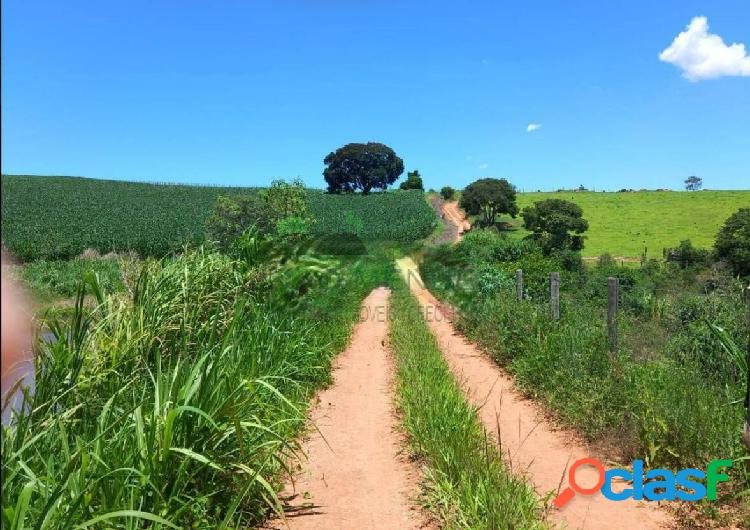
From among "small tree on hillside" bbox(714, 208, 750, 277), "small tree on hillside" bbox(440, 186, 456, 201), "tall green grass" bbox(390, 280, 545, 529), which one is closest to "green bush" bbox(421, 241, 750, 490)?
"tall green grass" bbox(390, 280, 545, 529)

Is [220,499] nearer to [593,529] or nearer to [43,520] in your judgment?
[43,520]

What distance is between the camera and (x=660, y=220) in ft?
168

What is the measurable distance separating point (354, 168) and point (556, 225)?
36.3 m

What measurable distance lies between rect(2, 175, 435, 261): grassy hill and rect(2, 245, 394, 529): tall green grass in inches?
593

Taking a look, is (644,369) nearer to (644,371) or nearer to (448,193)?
(644,371)

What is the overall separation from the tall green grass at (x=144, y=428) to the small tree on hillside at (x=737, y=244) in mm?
28221

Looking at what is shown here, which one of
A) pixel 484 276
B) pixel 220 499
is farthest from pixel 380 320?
pixel 220 499

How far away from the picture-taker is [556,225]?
39.7 meters

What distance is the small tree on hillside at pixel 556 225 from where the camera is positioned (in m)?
38.9

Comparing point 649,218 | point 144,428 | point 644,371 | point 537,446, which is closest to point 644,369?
point 644,371

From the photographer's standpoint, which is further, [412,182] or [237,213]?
[412,182]

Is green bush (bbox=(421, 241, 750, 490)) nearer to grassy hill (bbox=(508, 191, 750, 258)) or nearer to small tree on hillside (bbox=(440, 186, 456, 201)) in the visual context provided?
grassy hill (bbox=(508, 191, 750, 258))

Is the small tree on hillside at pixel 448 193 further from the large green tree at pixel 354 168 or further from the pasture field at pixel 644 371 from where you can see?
the pasture field at pixel 644 371

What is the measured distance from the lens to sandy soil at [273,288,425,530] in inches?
141
